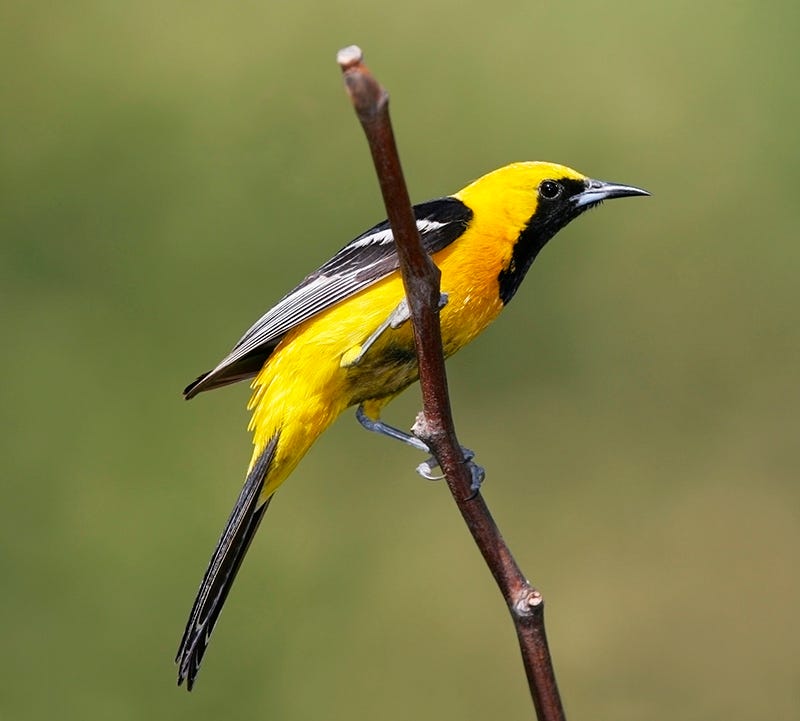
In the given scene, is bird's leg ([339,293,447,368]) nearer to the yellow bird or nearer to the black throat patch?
the yellow bird

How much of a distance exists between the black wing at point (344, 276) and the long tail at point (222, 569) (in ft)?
0.92

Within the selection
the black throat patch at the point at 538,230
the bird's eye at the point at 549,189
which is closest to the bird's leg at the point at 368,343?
the black throat patch at the point at 538,230

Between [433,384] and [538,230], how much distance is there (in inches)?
59.0

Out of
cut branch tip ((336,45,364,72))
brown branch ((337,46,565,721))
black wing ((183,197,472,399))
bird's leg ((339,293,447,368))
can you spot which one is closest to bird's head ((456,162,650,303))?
black wing ((183,197,472,399))

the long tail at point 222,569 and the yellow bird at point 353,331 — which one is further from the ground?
the yellow bird at point 353,331

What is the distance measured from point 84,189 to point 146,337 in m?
0.83

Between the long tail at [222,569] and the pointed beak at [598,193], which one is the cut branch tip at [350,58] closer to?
the long tail at [222,569]

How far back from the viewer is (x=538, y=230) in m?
3.67

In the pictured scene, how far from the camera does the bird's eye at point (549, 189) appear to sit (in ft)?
12.2

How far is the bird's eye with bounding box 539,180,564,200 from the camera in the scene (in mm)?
3727

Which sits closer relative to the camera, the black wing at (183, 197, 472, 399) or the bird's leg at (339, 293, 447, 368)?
the bird's leg at (339, 293, 447, 368)

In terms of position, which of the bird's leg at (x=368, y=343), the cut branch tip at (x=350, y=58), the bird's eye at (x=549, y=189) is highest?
the bird's eye at (x=549, y=189)

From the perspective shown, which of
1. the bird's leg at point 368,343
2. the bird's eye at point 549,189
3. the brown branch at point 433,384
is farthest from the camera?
the bird's eye at point 549,189

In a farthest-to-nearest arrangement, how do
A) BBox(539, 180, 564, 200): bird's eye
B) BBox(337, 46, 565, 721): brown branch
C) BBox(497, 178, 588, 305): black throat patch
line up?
BBox(539, 180, 564, 200): bird's eye < BBox(497, 178, 588, 305): black throat patch < BBox(337, 46, 565, 721): brown branch
